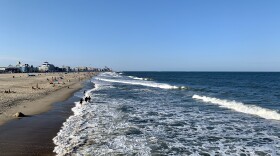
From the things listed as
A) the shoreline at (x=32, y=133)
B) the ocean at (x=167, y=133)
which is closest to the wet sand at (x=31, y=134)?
the shoreline at (x=32, y=133)

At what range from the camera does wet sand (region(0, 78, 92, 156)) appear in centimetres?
1302

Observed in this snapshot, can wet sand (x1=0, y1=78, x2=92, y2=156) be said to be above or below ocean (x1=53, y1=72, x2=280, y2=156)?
above

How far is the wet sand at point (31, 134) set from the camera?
13023 mm

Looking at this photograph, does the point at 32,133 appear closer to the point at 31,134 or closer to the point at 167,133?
the point at 31,134

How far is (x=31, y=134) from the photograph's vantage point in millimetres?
16172

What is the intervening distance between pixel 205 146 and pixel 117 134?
193 inches

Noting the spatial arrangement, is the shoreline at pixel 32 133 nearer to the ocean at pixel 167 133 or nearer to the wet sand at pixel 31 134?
the wet sand at pixel 31 134

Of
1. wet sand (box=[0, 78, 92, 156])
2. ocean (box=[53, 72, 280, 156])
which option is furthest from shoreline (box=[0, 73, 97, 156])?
ocean (box=[53, 72, 280, 156])

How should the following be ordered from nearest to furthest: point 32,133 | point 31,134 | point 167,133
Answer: point 31,134 < point 32,133 < point 167,133

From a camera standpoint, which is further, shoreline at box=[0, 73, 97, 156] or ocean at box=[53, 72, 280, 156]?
ocean at box=[53, 72, 280, 156]

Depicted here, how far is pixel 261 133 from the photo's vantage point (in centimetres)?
1808

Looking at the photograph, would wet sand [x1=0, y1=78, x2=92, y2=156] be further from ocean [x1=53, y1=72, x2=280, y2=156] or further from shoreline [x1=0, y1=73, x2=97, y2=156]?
ocean [x1=53, y1=72, x2=280, y2=156]

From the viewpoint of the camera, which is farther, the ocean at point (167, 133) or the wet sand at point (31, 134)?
the ocean at point (167, 133)

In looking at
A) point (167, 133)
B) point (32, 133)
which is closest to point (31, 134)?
point (32, 133)
